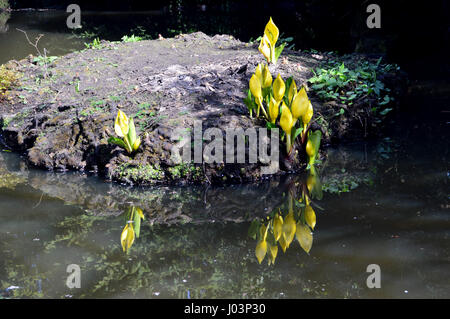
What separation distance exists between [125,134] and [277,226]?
2.04 m

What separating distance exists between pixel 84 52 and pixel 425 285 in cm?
726

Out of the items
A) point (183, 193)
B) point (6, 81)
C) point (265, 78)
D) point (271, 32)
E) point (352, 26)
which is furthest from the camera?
point (352, 26)

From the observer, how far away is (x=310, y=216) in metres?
4.95

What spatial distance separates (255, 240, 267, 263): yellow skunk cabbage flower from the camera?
4266 millimetres

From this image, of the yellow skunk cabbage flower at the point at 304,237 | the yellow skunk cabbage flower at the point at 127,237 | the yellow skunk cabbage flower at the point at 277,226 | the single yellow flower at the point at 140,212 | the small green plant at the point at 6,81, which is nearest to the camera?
the yellow skunk cabbage flower at the point at 304,237

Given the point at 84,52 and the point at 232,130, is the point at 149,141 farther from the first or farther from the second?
the point at 84,52

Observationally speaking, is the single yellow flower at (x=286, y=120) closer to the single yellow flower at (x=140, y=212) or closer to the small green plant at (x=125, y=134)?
the small green plant at (x=125, y=134)

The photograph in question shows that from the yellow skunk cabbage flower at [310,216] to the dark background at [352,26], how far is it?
20.4 feet

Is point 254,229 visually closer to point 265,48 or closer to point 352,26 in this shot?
point 265,48

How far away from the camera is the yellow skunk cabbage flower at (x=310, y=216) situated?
4.80 m

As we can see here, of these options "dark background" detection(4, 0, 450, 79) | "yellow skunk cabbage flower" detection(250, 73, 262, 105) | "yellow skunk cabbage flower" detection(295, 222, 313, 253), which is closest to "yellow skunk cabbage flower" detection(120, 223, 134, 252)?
"yellow skunk cabbage flower" detection(295, 222, 313, 253)

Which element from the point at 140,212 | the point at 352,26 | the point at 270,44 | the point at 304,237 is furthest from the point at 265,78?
the point at 352,26

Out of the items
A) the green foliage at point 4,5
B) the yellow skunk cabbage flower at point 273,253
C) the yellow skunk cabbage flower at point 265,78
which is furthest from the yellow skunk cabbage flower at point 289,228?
the green foliage at point 4,5

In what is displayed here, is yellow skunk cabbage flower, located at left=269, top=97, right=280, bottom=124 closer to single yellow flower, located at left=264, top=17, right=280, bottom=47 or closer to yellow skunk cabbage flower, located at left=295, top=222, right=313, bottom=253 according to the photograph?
single yellow flower, located at left=264, top=17, right=280, bottom=47
